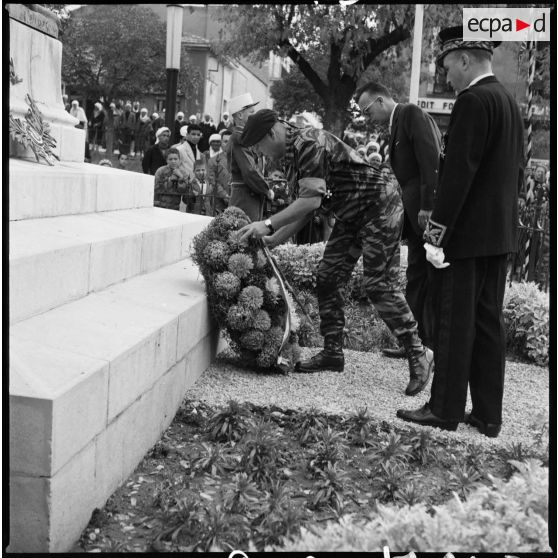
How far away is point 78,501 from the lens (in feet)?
8.85

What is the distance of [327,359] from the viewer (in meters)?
5.33

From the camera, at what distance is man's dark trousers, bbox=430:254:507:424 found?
385 centimetres

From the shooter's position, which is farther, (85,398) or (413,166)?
(413,166)

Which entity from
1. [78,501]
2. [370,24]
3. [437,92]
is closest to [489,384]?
[78,501]

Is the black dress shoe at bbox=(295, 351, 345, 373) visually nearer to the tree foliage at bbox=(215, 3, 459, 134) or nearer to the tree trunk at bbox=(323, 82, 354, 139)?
the tree foliage at bbox=(215, 3, 459, 134)

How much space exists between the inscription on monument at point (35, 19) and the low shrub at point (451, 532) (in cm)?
471

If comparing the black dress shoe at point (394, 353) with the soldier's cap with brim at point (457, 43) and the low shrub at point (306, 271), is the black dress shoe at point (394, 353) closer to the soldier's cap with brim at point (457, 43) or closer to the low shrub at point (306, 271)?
the low shrub at point (306, 271)

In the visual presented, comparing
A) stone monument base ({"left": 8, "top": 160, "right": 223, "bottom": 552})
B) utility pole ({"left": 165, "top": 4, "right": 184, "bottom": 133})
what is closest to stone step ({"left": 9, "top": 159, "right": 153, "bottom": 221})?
stone monument base ({"left": 8, "top": 160, "right": 223, "bottom": 552})

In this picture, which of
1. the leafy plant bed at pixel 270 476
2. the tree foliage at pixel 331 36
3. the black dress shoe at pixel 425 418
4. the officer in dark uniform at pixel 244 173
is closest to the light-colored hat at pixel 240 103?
the officer in dark uniform at pixel 244 173

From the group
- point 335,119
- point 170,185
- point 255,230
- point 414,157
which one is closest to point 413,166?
point 414,157

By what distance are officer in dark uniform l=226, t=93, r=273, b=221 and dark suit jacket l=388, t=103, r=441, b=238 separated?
2.53 metres

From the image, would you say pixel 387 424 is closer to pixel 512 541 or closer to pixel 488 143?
pixel 488 143

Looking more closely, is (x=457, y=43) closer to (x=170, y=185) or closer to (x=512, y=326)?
(x=512, y=326)

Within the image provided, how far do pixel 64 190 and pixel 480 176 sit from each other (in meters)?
2.54
